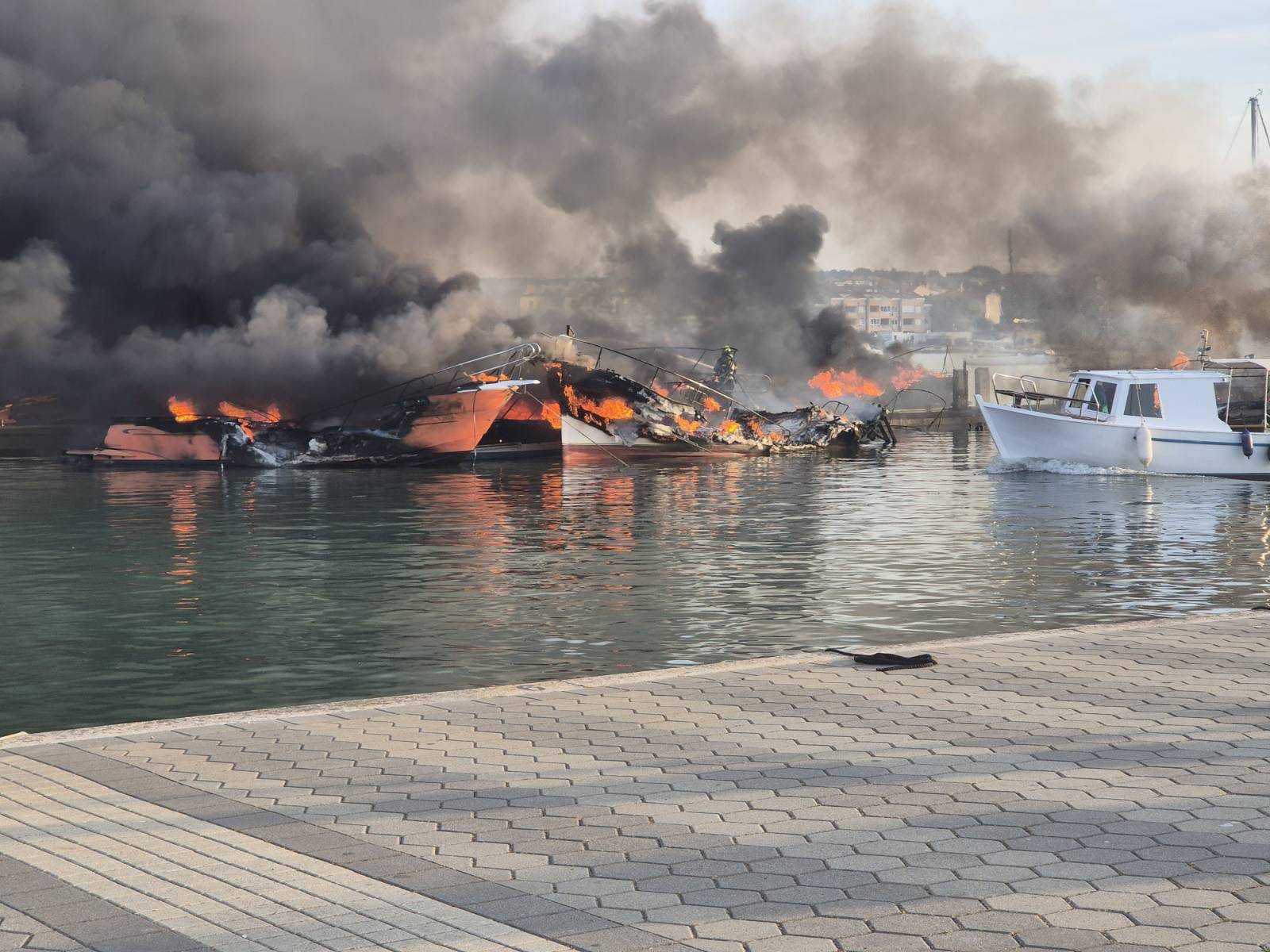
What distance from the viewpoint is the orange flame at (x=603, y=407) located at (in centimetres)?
6631

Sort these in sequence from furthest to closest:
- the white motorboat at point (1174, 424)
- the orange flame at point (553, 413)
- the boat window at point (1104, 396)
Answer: the orange flame at point (553, 413) < the boat window at point (1104, 396) < the white motorboat at point (1174, 424)

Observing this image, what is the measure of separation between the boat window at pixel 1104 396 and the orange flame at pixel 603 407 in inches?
995

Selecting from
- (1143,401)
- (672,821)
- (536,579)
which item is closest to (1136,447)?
(1143,401)

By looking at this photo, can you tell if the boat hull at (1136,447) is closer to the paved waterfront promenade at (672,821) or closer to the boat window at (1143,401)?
the boat window at (1143,401)

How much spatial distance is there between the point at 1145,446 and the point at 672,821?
131 ft

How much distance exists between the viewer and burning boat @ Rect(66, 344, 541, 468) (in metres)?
63.1

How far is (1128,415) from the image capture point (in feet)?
146

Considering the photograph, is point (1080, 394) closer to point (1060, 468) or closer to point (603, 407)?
point (1060, 468)

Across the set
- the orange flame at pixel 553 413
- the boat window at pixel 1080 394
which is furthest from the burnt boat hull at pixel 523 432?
the boat window at pixel 1080 394

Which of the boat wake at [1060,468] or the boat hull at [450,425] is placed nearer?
the boat wake at [1060,468]

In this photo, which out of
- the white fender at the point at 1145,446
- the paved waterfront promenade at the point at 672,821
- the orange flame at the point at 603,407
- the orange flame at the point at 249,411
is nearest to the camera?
the paved waterfront promenade at the point at 672,821

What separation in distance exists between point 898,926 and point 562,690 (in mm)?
4812

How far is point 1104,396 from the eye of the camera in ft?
149

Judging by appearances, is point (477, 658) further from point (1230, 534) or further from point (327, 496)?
point (327, 496)
